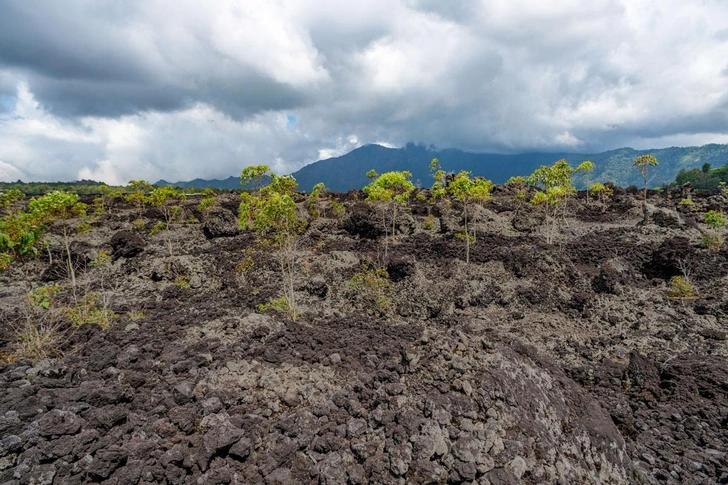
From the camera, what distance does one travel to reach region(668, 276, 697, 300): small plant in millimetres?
12500

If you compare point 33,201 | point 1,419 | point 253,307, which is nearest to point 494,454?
point 1,419

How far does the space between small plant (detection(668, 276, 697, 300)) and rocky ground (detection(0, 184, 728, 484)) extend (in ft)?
1.16

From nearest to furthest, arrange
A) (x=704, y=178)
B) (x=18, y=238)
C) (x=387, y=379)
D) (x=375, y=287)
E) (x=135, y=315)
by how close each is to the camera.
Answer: (x=387, y=379), (x=18, y=238), (x=135, y=315), (x=375, y=287), (x=704, y=178)

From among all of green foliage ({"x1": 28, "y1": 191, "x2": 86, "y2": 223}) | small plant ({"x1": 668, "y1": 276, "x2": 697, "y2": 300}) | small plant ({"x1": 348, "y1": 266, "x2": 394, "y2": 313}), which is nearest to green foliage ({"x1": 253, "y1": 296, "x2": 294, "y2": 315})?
small plant ({"x1": 348, "y1": 266, "x2": 394, "y2": 313})

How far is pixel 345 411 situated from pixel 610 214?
31.3 meters

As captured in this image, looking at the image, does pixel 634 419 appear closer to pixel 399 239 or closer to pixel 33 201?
pixel 399 239

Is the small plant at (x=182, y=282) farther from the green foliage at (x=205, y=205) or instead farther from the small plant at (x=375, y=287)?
the green foliage at (x=205, y=205)

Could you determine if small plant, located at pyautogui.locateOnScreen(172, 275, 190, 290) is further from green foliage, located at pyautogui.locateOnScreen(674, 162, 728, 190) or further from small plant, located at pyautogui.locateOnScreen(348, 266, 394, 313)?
green foliage, located at pyautogui.locateOnScreen(674, 162, 728, 190)

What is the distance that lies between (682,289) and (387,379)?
40.5 ft

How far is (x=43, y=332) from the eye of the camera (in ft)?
27.6

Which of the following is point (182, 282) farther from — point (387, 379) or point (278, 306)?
point (387, 379)

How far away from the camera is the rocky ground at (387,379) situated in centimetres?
479

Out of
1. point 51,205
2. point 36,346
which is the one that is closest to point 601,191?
point 51,205

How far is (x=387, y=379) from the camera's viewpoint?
22.0 ft
